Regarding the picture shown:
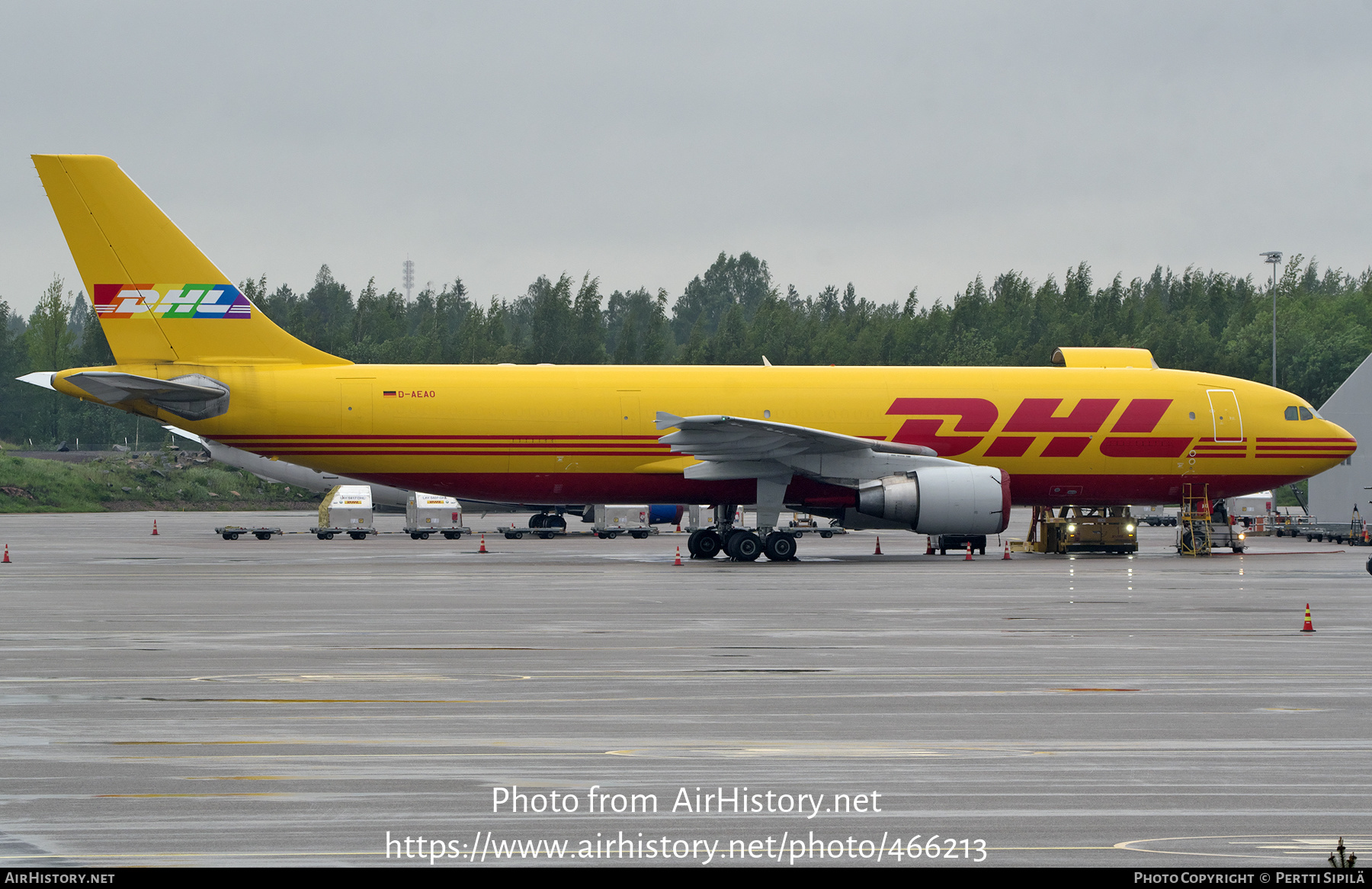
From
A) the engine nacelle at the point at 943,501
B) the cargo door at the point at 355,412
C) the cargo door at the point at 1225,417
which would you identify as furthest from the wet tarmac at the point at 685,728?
the cargo door at the point at 1225,417

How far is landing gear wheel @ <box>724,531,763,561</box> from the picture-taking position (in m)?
30.6

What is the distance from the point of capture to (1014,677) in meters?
12.8

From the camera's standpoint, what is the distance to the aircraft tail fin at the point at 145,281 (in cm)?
3011

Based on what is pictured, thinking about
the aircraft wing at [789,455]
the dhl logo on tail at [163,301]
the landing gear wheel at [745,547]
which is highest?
the dhl logo on tail at [163,301]

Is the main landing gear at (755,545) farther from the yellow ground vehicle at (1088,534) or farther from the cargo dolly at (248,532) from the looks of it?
the cargo dolly at (248,532)

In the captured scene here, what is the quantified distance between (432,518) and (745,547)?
16.1m

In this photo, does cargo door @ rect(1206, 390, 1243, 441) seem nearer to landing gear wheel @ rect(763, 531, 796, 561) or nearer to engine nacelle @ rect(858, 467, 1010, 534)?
engine nacelle @ rect(858, 467, 1010, 534)

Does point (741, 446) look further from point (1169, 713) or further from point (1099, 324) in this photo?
point (1099, 324)

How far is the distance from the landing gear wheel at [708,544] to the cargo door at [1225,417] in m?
12.0

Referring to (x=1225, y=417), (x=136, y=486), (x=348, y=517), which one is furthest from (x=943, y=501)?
(x=136, y=486)

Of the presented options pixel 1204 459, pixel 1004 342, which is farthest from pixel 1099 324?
pixel 1204 459

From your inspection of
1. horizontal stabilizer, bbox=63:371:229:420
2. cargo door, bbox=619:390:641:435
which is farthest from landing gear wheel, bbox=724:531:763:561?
horizontal stabilizer, bbox=63:371:229:420

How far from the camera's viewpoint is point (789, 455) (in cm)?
3030

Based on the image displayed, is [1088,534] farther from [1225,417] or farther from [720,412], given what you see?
[720,412]
